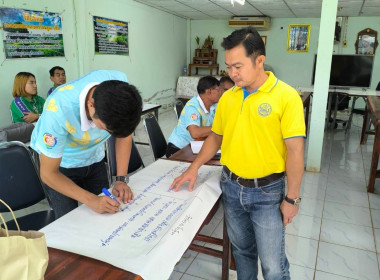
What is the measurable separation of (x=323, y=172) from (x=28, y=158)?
3.29m

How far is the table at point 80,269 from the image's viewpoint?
0.89 m

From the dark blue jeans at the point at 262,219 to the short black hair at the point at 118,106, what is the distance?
1.89ft

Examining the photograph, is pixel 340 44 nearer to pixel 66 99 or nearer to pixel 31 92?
pixel 31 92

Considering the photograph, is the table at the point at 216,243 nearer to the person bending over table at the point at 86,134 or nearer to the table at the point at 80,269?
the person bending over table at the point at 86,134

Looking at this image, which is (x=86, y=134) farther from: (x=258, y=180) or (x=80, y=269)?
(x=258, y=180)

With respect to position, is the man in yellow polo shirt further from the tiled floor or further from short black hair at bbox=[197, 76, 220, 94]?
short black hair at bbox=[197, 76, 220, 94]

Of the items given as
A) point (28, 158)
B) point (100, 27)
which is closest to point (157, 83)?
point (100, 27)

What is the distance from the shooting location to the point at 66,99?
4.23 ft

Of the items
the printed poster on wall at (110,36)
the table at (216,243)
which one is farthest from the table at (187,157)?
the printed poster on wall at (110,36)

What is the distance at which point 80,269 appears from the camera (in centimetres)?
92

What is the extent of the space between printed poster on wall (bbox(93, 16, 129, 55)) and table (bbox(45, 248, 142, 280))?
4.81m

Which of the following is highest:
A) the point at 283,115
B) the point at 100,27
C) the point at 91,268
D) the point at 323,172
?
the point at 100,27

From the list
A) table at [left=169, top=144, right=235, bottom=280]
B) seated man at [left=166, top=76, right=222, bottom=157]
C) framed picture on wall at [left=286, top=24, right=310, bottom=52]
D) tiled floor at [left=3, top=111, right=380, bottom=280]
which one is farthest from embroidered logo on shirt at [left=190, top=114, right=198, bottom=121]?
framed picture on wall at [left=286, top=24, right=310, bottom=52]

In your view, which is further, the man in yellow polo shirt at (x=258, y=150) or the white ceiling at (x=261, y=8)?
the white ceiling at (x=261, y=8)
